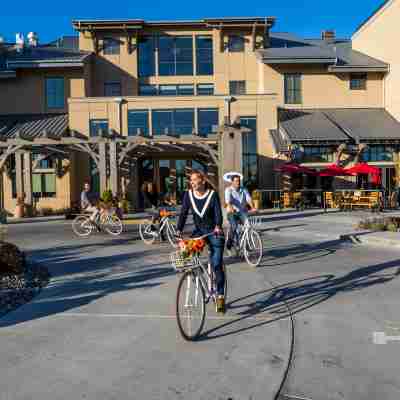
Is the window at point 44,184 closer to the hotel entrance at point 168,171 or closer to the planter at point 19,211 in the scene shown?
the planter at point 19,211

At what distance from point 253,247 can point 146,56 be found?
23.6 meters

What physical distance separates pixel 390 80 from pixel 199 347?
27.8m

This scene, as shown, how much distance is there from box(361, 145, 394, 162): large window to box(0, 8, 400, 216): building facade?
0.06 meters

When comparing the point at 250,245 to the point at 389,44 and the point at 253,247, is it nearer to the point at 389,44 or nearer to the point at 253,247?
the point at 253,247

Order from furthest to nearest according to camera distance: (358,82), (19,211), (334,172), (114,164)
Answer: (358,82) → (334,172) → (19,211) → (114,164)

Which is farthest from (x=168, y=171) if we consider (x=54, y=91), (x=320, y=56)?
(x=320, y=56)

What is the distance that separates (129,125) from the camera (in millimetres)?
26344

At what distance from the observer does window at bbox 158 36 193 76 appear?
2964cm

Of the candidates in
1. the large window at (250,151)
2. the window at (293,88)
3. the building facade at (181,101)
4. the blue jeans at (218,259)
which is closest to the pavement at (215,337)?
the blue jeans at (218,259)

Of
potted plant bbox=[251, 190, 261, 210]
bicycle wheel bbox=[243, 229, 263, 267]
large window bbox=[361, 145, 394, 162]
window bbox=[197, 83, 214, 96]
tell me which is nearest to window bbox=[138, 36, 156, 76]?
window bbox=[197, 83, 214, 96]

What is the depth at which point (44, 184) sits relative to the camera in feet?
86.6

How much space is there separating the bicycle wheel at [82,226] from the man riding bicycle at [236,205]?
621 cm

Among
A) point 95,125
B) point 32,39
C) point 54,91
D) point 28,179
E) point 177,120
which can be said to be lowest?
point 28,179

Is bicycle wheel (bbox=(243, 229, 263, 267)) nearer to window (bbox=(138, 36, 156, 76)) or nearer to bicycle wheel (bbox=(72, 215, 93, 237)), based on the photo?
bicycle wheel (bbox=(72, 215, 93, 237))
